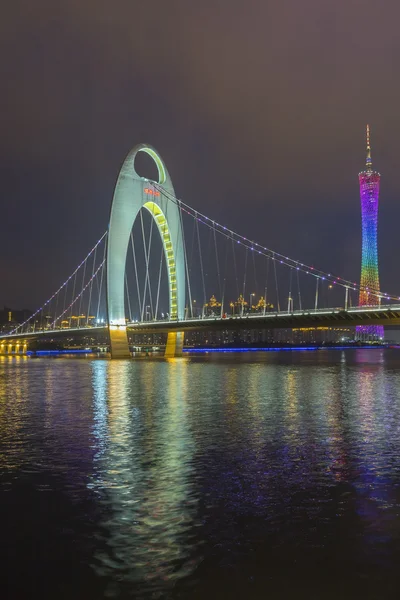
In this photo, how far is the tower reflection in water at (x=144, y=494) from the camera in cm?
569

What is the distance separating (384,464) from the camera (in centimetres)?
998

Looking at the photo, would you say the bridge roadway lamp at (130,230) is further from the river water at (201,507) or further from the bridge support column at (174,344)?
the river water at (201,507)

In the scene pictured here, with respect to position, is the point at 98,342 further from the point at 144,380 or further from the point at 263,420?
the point at 263,420

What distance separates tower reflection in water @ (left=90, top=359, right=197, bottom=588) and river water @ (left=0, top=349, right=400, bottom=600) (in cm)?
2

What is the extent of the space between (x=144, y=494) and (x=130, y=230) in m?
48.9

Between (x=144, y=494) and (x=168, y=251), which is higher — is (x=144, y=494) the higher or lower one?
the lower one

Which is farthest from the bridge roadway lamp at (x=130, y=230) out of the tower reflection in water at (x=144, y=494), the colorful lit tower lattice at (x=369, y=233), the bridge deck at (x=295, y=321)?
the colorful lit tower lattice at (x=369, y=233)

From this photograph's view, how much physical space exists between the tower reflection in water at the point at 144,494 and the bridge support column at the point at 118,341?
37.2 meters

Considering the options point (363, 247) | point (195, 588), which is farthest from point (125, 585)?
point (363, 247)

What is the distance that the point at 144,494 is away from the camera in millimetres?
8109

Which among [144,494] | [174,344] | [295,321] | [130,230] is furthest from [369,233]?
[144,494]

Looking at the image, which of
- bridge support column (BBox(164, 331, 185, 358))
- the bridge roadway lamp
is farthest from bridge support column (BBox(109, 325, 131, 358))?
bridge support column (BBox(164, 331, 185, 358))

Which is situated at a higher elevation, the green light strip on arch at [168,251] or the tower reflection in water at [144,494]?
the green light strip on arch at [168,251]

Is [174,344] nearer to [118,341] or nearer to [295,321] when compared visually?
[118,341]
